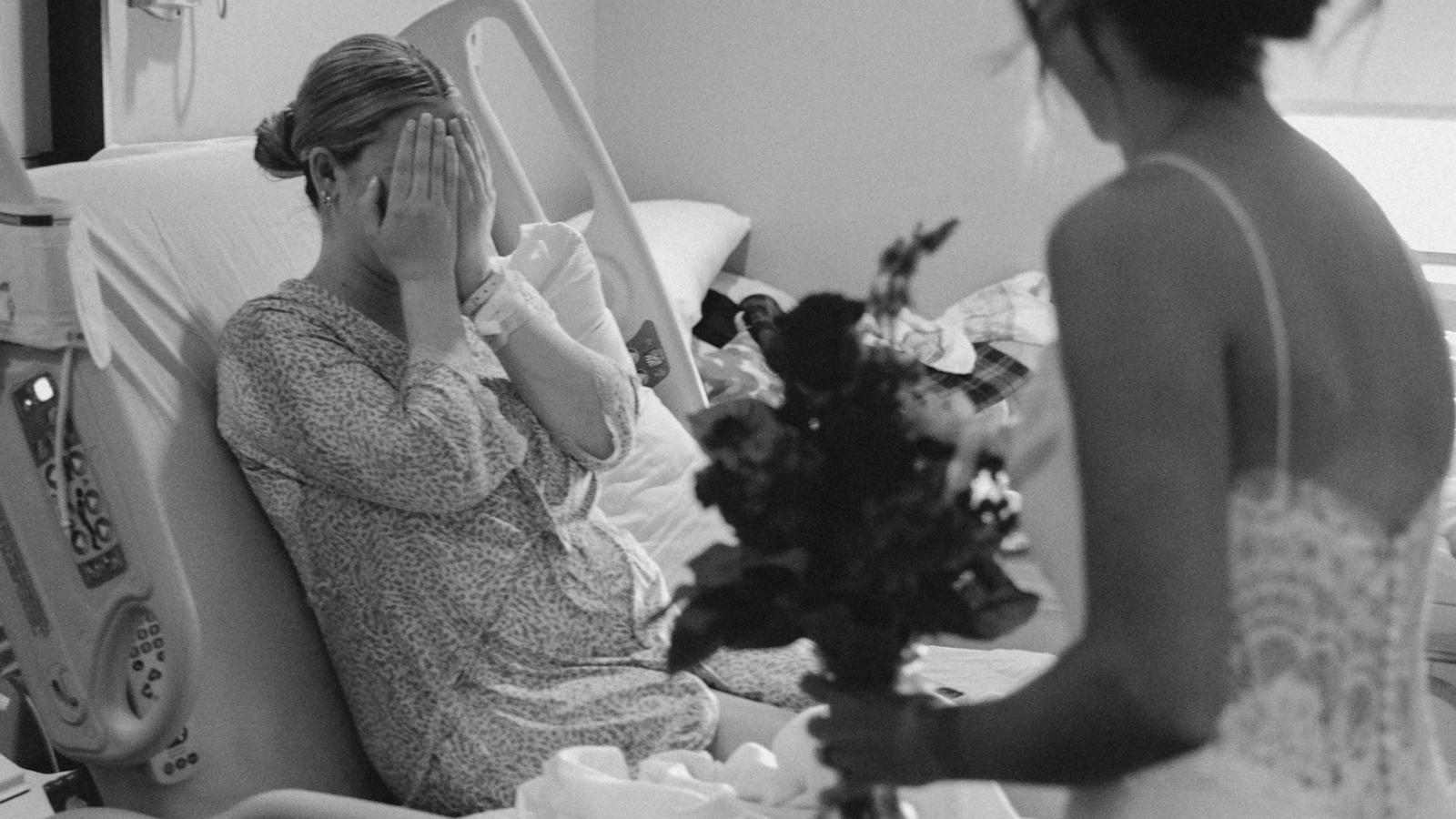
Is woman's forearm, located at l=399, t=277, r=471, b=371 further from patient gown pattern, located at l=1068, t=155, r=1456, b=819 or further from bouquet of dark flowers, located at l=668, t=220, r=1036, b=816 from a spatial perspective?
patient gown pattern, located at l=1068, t=155, r=1456, b=819

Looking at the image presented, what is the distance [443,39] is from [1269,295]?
6.24 ft

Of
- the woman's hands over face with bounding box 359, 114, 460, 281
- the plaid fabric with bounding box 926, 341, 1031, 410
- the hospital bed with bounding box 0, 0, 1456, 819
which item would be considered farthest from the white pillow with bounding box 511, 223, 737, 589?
the plaid fabric with bounding box 926, 341, 1031, 410

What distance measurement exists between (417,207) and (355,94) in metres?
0.14

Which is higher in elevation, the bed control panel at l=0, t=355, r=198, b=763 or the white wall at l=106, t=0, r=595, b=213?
the white wall at l=106, t=0, r=595, b=213

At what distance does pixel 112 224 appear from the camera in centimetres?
182

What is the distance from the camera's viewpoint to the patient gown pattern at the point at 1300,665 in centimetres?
78

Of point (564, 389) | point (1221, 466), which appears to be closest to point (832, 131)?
point (564, 389)

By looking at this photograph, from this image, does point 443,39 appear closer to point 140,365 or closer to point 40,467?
point 140,365

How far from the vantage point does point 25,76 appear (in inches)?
83.0

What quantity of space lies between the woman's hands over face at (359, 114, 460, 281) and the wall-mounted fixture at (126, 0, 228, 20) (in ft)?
2.42

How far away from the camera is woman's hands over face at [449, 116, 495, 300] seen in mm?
1741

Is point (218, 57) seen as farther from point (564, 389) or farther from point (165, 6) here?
point (564, 389)

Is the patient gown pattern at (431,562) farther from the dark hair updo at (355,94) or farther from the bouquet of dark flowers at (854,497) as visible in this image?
the bouquet of dark flowers at (854,497)

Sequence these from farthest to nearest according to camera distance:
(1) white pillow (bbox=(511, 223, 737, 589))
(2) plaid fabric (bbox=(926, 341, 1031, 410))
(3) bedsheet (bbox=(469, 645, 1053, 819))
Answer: (2) plaid fabric (bbox=(926, 341, 1031, 410)), (1) white pillow (bbox=(511, 223, 737, 589)), (3) bedsheet (bbox=(469, 645, 1053, 819))
